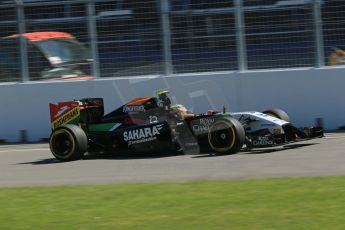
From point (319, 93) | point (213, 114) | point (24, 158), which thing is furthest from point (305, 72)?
point (24, 158)

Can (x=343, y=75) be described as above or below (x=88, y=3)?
below

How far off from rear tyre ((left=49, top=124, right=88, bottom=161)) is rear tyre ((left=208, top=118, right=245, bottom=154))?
7.14ft

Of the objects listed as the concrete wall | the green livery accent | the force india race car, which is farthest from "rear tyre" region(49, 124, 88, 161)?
the concrete wall

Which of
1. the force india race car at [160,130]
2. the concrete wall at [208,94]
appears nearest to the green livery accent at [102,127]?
the force india race car at [160,130]

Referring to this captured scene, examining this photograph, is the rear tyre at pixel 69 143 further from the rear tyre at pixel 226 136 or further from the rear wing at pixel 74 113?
the rear tyre at pixel 226 136

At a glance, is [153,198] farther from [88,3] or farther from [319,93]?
[88,3]

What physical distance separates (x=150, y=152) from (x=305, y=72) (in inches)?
157

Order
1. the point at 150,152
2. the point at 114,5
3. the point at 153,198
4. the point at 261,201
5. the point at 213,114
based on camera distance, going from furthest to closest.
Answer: the point at 114,5 → the point at 150,152 → the point at 213,114 → the point at 153,198 → the point at 261,201

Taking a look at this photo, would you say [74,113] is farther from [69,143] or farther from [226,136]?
[226,136]

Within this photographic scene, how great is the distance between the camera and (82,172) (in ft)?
33.5

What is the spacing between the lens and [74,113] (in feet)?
39.9

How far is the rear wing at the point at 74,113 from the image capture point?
12.2 m

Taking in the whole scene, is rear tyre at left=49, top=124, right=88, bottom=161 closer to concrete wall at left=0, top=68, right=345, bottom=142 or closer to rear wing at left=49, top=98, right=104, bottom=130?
rear wing at left=49, top=98, right=104, bottom=130

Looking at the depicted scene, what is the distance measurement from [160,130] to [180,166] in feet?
4.57
